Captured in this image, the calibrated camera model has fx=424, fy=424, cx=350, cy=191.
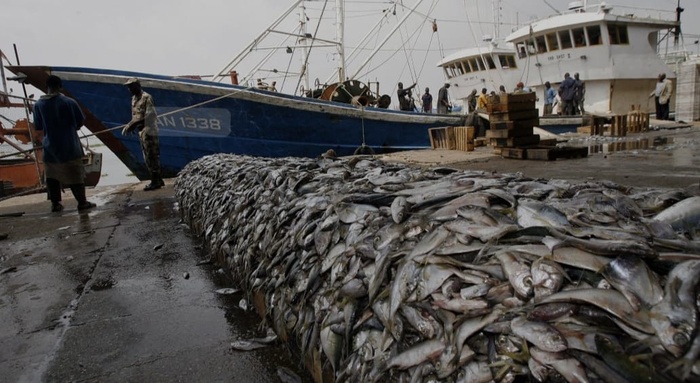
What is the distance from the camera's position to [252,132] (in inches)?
543

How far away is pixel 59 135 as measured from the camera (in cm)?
722

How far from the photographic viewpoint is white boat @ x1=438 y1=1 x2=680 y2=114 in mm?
21172

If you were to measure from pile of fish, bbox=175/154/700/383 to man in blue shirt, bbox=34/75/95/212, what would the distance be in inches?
249

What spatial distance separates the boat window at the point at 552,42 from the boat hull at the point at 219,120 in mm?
11606

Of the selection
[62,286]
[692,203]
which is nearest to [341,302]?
[692,203]

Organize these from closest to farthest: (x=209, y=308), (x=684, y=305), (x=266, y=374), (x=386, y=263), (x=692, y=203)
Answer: (x=684, y=305) < (x=692, y=203) < (x=386, y=263) < (x=266, y=374) < (x=209, y=308)

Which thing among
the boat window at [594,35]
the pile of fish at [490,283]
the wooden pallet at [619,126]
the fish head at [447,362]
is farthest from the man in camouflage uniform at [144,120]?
the boat window at [594,35]

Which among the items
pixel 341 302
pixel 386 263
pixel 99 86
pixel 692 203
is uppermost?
pixel 99 86

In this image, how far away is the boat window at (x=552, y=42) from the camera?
22.2 metres

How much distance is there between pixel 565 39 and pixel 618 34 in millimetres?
2475

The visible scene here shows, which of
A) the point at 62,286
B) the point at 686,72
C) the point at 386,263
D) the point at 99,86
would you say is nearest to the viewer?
the point at 386,263

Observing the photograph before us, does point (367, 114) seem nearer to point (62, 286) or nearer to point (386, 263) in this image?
point (62, 286)

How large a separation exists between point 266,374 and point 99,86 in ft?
41.1

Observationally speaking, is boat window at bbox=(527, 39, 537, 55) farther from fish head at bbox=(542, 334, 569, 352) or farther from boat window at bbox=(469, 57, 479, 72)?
fish head at bbox=(542, 334, 569, 352)
